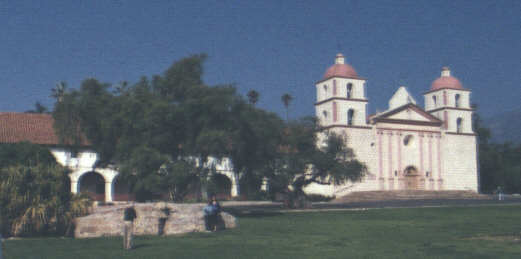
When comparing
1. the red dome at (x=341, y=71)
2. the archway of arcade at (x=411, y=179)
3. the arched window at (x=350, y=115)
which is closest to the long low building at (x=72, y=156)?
the arched window at (x=350, y=115)

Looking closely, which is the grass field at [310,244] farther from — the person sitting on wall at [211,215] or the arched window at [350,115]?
the arched window at [350,115]

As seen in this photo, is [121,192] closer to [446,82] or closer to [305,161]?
[305,161]

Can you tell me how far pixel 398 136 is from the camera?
5319 cm

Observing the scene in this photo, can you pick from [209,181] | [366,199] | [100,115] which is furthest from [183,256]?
[366,199]

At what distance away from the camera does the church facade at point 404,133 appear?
51000mm

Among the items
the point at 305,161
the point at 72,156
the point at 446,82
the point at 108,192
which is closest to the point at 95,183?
the point at 108,192

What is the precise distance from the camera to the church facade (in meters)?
51.0

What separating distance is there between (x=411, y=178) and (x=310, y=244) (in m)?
41.0

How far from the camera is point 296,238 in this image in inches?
632

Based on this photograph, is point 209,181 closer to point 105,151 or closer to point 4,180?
point 105,151

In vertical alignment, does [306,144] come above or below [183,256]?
above

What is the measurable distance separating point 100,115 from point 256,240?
46.4 feet

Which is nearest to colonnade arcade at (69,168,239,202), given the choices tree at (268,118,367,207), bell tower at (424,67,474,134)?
tree at (268,118,367,207)

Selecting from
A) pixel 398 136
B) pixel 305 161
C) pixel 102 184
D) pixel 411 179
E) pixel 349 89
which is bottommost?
pixel 102 184
